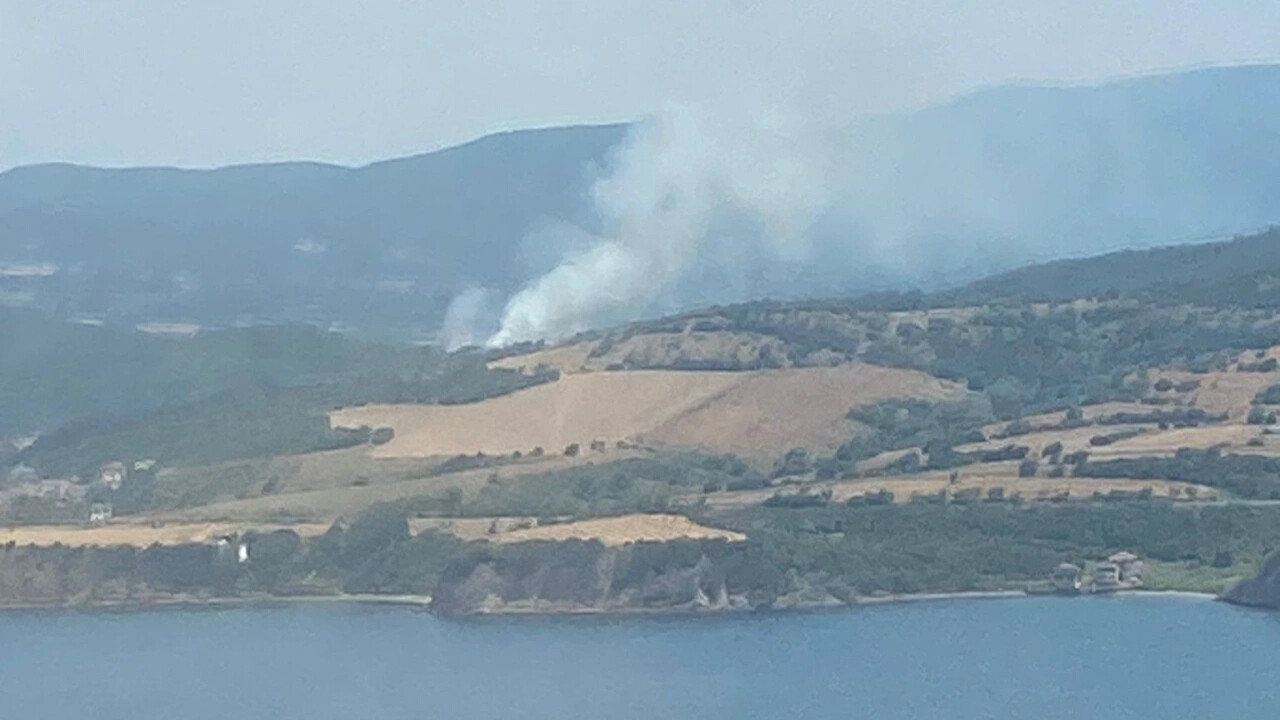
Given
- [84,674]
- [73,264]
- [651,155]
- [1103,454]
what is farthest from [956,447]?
[73,264]

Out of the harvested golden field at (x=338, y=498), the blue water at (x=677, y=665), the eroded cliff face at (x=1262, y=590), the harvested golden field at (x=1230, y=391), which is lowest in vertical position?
the blue water at (x=677, y=665)

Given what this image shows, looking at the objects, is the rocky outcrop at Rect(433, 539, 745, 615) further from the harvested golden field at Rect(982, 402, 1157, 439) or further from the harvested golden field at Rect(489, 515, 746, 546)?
the harvested golden field at Rect(982, 402, 1157, 439)

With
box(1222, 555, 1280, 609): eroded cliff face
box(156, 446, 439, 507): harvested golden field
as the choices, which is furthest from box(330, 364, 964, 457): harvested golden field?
box(1222, 555, 1280, 609): eroded cliff face

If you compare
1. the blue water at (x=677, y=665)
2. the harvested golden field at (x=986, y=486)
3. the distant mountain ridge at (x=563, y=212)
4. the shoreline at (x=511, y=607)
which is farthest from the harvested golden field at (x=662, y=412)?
the distant mountain ridge at (x=563, y=212)

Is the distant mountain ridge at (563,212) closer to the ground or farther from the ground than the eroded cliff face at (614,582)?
farther from the ground

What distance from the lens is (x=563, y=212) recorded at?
16212cm

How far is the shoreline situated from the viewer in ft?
181

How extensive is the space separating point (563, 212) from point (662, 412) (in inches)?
3678

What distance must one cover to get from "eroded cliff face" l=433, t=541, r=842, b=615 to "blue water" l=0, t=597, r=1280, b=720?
82 cm

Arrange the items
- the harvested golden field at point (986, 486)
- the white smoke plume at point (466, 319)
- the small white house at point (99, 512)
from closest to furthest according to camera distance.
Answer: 1. the harvested golden field at point (986, 486)
2. the small white house at point (99, 512)
3. the white smoke plume at point (466, 319)

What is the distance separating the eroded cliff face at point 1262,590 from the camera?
52688 millimetres

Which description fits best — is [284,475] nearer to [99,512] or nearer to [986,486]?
[99,512]

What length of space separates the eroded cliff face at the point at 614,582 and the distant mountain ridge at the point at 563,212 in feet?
214

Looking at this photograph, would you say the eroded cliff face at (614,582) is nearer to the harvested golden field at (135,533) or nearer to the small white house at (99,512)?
the harvested golden field at (135,533)
